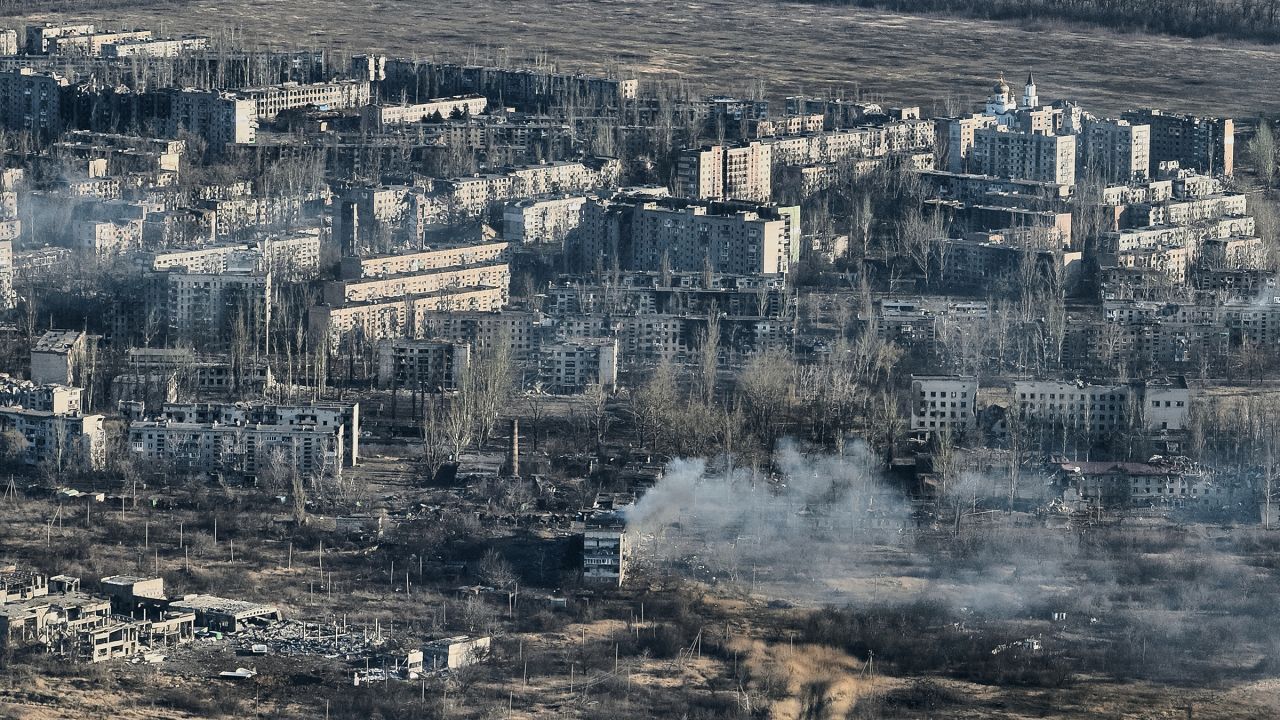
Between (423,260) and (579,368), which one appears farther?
(423,260)

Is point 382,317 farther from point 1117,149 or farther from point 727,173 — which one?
point 1117,149

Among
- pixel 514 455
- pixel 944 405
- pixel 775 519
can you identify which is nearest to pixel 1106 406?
pixel 944 405

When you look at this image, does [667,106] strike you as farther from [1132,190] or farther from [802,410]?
[802,410]

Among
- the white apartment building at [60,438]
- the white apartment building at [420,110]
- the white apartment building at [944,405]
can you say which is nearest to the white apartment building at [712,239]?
the white apartment building at [944,405]

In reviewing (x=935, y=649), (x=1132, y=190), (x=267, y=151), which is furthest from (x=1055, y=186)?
(x=935, y=649)

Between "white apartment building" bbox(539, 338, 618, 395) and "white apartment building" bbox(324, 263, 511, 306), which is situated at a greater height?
"white apartment building" bbox(324, 263, 511, 306)

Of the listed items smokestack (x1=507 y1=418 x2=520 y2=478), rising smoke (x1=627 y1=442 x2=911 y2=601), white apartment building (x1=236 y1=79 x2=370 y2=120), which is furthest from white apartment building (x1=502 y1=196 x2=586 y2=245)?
rising smoke (x1=627 y1=442 x2=911 y2=601)

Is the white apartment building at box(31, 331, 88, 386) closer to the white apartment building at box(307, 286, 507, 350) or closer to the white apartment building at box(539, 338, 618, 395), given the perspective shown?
the white apartment building at box(307, 286, 507, 350)
